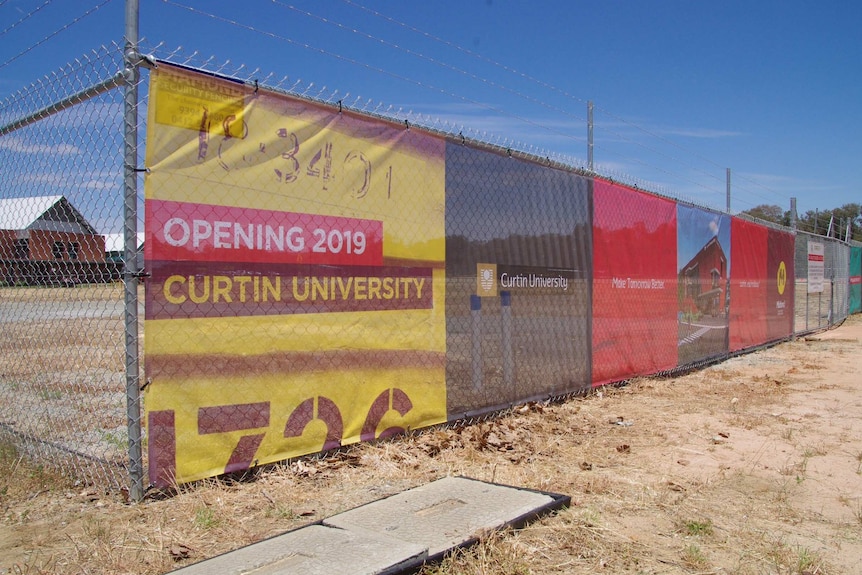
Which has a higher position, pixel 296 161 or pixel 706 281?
pixel 296 161

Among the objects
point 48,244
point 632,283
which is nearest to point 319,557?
point 48,244

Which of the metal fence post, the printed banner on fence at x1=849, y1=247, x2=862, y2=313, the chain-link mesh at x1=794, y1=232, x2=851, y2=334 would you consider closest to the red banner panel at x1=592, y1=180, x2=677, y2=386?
the metal fence post

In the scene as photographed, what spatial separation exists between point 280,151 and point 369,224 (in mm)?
910

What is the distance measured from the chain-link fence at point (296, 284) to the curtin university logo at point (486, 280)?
18mm

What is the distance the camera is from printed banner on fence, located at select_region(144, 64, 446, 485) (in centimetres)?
402

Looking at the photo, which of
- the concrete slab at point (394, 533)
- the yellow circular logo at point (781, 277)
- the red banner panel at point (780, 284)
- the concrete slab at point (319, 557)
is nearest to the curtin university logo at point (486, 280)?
the concrete slab at point (394, 533)

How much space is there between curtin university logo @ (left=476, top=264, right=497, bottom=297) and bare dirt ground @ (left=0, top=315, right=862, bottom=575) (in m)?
1.19

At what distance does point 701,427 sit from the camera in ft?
22.2

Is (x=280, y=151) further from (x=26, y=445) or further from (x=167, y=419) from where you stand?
(x=26, y=445)

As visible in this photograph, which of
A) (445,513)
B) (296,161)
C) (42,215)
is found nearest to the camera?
(445,513)

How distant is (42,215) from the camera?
5035mm

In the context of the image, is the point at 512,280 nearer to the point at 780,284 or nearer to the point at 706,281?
the point at 706,281

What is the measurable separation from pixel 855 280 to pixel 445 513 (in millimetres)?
26959

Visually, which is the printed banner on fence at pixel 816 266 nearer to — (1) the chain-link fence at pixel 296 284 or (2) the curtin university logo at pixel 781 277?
(2) the curtin university logo at pixel 781 277
